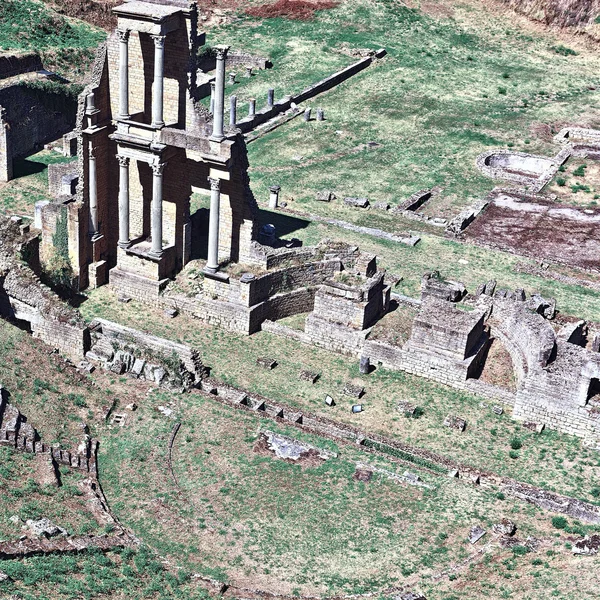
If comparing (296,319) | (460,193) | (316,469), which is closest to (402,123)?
(460,193)

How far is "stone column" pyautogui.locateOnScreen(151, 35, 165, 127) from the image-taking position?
36.9 meters

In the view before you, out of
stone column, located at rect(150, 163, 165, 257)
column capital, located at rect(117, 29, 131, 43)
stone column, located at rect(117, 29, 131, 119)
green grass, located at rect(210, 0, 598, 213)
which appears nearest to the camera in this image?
column capital, located at rect(117, 29, 131, 43)

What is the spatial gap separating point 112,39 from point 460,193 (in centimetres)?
1936

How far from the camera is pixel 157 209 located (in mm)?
38438

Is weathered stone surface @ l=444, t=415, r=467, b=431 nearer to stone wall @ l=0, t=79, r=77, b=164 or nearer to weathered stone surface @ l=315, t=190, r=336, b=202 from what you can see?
weathered stone surface @ l=315, t=190, r=336, b=202

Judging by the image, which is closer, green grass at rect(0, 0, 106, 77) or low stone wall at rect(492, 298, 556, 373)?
low stone wall at rect(492, 298, 556, 373)

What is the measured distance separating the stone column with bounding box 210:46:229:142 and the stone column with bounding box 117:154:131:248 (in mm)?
3477

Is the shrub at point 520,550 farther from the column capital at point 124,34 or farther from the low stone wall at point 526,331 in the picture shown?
the column capital at point 124,34

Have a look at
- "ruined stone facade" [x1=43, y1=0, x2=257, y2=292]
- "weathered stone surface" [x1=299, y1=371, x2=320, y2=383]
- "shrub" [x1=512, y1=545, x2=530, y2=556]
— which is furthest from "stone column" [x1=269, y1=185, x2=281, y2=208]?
"shrub" [x1=512, y1=545, x2=530, y2=556]

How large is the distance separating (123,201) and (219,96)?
17.3 feet

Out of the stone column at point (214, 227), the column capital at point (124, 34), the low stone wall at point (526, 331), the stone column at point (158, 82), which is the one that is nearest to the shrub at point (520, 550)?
the low stone wall at point (526, 331)

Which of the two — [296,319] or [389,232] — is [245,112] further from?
[296,319]

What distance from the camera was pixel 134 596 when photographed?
24891mm

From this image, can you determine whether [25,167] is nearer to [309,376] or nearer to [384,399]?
[309,376]
